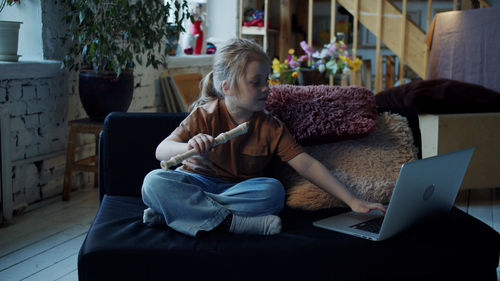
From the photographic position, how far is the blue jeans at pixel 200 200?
149 centimetres

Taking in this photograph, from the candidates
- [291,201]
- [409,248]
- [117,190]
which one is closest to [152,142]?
[117,190]

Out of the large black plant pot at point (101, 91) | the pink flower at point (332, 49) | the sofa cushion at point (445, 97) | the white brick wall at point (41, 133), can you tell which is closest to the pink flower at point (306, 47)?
the pink flower at point (332, 49)

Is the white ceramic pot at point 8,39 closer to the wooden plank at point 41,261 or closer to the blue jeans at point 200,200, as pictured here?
the wooden plank at point 41,261

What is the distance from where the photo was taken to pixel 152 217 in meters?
1.54

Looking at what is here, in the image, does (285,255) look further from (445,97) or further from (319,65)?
(319,65)

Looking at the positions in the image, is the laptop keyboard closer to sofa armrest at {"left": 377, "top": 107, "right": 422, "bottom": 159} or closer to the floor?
sofa armrest at {"left": 377, "top": 107, "right": 422, "bottom": 159}

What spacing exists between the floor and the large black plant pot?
20.3 inches

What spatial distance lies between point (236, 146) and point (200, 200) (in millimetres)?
267

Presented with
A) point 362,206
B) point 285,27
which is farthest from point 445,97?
point 285,27

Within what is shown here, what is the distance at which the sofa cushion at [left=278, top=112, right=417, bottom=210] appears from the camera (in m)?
1.74

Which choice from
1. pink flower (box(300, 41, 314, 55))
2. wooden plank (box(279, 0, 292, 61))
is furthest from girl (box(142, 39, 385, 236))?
wooden plank (box(279, 0, 292, 61))

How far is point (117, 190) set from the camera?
187 cm

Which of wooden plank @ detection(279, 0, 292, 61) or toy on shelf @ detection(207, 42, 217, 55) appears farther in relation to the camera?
wooden plank @ detection(279, 0, 292, 61)


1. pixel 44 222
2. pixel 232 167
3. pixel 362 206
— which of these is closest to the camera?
pixel 362 206
